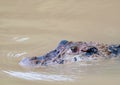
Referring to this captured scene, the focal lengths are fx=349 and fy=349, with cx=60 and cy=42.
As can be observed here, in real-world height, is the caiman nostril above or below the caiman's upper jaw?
above

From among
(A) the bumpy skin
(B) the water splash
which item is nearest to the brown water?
(B) the water splash

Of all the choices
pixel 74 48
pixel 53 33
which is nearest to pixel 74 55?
pixel 74 48

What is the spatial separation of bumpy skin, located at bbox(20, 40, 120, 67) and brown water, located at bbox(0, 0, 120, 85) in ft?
0.35

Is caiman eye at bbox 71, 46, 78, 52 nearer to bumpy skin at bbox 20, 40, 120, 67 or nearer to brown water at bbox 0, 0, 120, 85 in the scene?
bumpy skin at bbox 20, 40, 120, 67

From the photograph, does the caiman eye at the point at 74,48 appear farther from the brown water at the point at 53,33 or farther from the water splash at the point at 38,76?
the water splash at the point at 38,76

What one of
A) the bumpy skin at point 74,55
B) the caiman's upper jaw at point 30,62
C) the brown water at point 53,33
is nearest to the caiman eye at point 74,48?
the bumpy skin at point 74,55

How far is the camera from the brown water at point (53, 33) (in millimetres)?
3250

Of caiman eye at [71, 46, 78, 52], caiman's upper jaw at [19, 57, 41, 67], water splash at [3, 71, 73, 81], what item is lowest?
water splash at [3, 71, 73, 81]

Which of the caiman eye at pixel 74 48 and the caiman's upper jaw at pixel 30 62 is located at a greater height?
the caiman eye at pixel 74 48

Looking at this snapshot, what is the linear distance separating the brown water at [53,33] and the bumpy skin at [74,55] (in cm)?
11

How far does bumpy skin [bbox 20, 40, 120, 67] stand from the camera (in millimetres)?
3676

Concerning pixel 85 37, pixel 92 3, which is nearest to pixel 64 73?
pixel 85 37

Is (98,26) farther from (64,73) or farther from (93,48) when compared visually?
(64,73)

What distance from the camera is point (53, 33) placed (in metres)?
5.21
